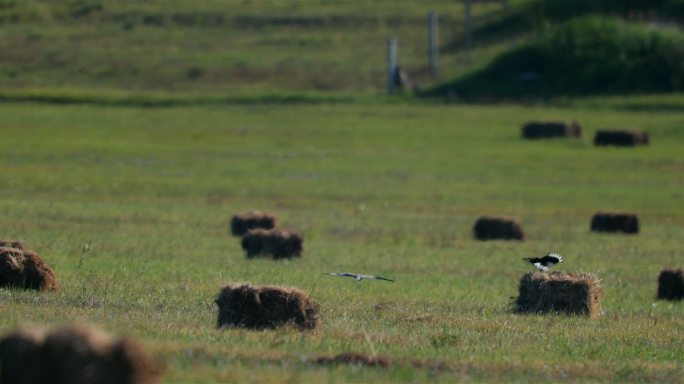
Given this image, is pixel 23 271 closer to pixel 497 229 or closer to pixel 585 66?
pixel 497 229

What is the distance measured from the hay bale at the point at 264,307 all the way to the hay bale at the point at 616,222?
1813cm

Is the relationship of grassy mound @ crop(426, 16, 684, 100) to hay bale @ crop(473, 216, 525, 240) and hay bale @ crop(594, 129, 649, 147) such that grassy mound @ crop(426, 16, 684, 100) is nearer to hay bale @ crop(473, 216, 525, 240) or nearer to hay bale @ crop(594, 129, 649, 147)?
hay bale @ crop(594, 129, 649, 147)

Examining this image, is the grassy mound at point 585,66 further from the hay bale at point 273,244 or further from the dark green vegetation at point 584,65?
the hay bale at point 273,244

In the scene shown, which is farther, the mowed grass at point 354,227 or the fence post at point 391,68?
the fence post at point 391,68

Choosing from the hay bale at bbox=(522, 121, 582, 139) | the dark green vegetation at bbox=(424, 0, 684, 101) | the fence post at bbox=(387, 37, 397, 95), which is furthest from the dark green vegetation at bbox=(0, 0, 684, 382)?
the dark green vegetation at bbox=(424, 0, 684, 101)

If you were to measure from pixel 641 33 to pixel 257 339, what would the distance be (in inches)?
2291

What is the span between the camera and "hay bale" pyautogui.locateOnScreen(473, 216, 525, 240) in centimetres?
2997

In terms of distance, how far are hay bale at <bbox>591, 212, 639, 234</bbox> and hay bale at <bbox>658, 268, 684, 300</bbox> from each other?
10252 mm

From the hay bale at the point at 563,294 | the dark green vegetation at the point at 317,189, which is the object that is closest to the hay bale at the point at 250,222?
the dark green vegetation at the point at 317,189

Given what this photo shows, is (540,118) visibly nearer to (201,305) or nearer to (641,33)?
(641,33)

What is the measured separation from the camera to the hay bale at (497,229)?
2997 centimetres

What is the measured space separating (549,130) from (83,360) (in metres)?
45.5

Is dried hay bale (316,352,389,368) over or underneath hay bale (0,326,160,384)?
underneath

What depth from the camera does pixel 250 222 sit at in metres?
28.6
